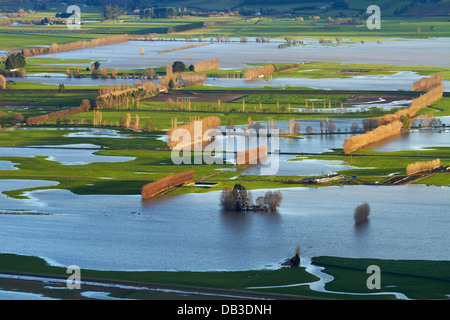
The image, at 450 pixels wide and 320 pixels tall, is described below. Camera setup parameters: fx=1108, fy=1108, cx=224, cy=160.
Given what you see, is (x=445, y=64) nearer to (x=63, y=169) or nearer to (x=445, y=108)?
(x=445, y=108)

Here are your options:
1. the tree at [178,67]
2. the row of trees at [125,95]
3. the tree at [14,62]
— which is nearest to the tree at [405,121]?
the row of trees at [125,95]

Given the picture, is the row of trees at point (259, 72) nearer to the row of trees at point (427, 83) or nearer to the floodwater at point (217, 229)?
the row of trees at point (427, 83)

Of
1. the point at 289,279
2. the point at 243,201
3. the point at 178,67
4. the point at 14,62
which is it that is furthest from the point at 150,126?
the point at 14,62

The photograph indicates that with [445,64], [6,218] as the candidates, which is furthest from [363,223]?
[445,64]

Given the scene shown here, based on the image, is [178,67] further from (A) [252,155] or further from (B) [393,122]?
(A) [252,155]

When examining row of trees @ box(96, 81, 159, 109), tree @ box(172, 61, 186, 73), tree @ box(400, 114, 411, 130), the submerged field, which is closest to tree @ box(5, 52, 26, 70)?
the submerged field

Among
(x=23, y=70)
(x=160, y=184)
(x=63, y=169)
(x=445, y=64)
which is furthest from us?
(x=445, y=64)
